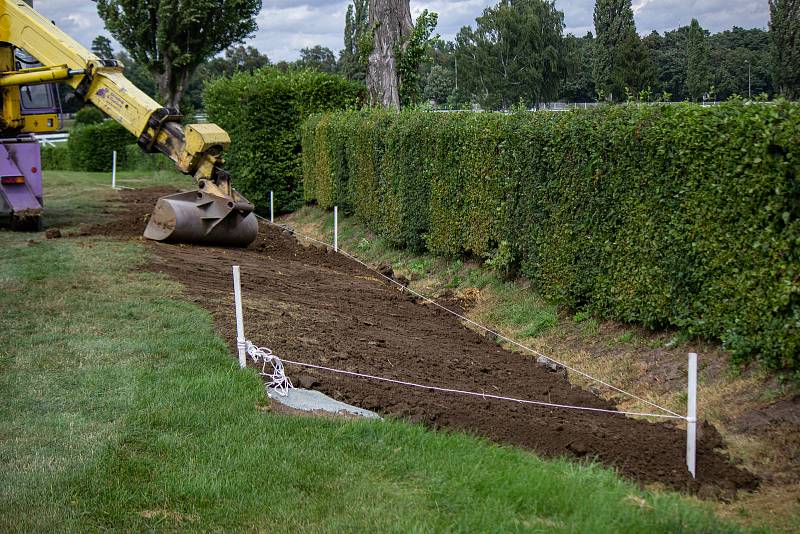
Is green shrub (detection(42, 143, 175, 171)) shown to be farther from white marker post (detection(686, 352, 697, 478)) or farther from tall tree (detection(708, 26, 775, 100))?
white marker post (detection(686, 352, 697, 478))

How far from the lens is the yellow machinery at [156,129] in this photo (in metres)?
17.1

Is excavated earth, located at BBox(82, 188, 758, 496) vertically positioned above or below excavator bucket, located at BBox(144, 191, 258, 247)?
below

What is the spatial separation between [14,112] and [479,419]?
1484cm

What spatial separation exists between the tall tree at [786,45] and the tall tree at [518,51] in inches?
1343

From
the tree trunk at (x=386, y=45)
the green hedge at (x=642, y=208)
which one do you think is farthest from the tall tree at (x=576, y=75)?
the green hedge at (x=642, y=208)

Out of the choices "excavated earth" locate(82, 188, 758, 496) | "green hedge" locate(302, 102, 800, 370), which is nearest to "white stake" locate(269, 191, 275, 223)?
"excavated earth" locate(82, 188, 758, 496)

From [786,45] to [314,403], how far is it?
31.1 m

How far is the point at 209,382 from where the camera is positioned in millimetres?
8023

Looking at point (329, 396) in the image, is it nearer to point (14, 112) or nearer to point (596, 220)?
point (596, 220)

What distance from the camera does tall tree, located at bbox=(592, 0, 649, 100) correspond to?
49219 millimetres

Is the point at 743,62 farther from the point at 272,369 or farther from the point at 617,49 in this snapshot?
the point at 272,369

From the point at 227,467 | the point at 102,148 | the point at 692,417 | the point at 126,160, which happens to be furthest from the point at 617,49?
the point at 227,467

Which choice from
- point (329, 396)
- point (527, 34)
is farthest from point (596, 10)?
point (329, 396)

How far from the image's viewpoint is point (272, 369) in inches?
348
